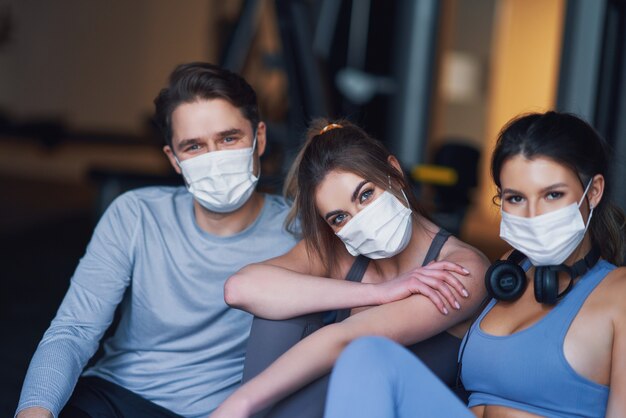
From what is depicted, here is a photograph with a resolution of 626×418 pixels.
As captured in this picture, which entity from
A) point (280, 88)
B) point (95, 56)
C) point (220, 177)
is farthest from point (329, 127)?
point (95, 56)

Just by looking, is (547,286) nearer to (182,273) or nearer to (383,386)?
(383,386)

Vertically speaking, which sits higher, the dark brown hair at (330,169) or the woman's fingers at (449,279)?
the dark brown hair at (330,169)

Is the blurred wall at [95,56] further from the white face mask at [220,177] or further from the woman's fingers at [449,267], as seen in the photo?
the woman's fingers at [449,267]

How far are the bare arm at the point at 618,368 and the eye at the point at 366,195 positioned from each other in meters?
0.53

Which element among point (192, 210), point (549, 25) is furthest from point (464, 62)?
point (192, 210)

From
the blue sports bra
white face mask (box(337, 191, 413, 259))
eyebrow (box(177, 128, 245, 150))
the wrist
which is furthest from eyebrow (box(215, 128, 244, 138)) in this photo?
the blue sports bra

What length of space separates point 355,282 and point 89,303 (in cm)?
64

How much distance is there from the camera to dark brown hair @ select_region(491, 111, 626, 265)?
144 centimetres

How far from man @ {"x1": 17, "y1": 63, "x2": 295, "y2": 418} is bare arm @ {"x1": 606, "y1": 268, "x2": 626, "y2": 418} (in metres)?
0.85

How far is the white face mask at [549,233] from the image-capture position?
4.67 feet

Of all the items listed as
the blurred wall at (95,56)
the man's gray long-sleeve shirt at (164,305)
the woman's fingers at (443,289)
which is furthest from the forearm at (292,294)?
the blurred wall at (95,56)

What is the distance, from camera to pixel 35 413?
1632 millimetres

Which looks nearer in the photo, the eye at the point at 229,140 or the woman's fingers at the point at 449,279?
the woman's fingers at the point at 449,279

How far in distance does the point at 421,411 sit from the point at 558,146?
530 mm
